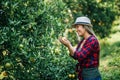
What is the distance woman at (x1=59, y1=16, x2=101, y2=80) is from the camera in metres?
5.58

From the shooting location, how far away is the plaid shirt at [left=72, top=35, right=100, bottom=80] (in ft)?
18.2

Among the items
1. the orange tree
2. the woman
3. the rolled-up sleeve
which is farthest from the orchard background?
the rolled-up sleeve

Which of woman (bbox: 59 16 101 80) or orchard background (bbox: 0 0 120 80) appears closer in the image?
woman (bbox: 59 16 101 80)

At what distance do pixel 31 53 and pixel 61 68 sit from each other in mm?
629

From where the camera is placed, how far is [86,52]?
5.54 meters

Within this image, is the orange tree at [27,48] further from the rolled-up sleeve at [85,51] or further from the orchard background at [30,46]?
the rolled-up sleeve at [85,51]

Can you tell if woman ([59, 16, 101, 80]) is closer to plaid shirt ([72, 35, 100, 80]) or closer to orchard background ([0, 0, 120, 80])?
plaid shirt ([72, 35, 100, 80])

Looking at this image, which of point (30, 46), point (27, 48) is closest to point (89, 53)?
point (27, 48)

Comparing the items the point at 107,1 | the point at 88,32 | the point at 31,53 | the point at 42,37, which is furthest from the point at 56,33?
the point at 107,1

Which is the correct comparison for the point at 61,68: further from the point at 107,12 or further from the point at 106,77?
the point at 107,12

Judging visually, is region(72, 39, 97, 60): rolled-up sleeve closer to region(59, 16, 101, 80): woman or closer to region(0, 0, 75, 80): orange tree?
region(59, 16, 101, 80): woman

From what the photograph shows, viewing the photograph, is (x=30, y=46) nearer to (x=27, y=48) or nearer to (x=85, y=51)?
(x=27, y=48)

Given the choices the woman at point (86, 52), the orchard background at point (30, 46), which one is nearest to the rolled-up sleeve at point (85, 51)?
the woman at point (86, 52)

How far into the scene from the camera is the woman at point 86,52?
18.3 feet
